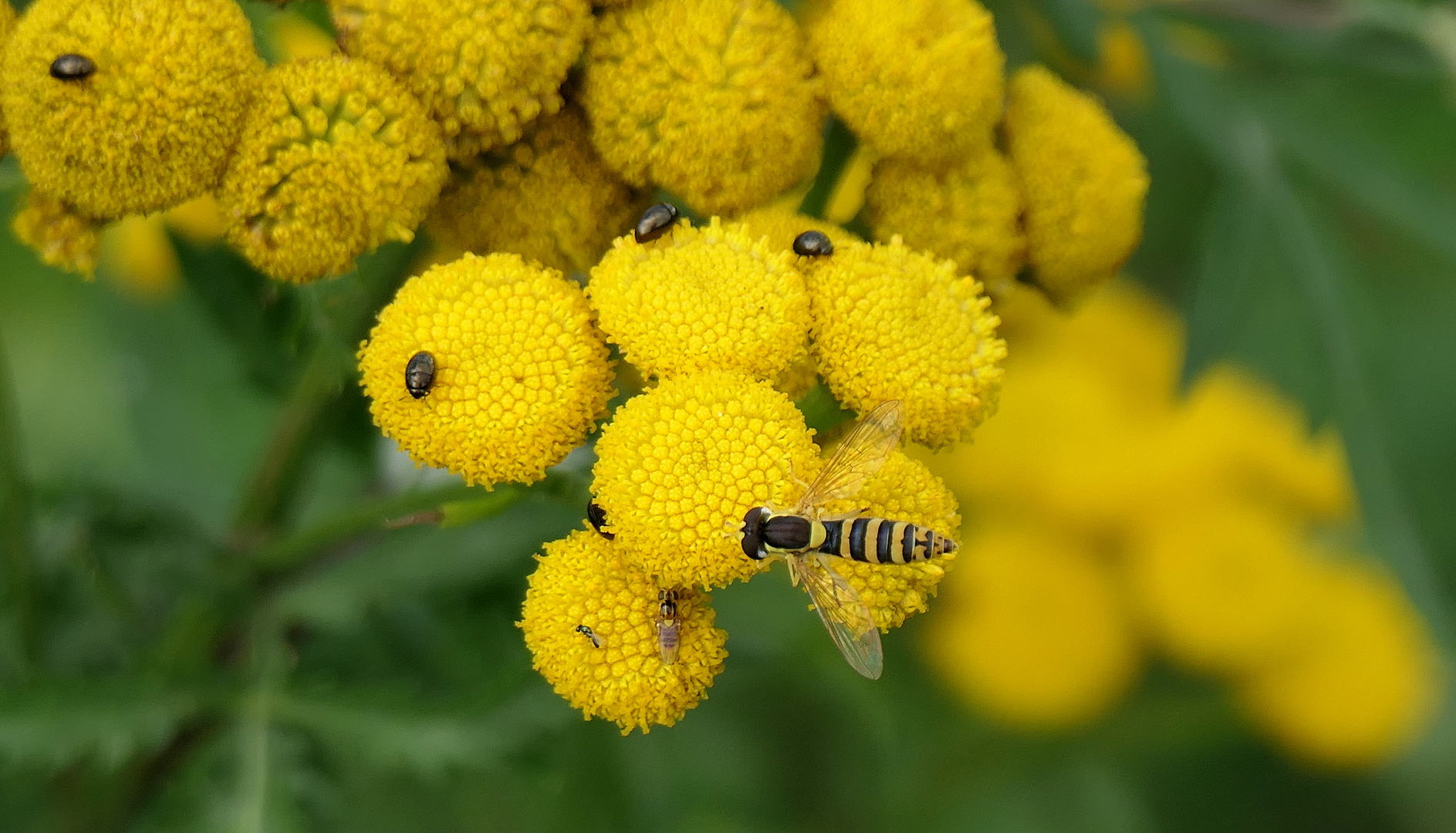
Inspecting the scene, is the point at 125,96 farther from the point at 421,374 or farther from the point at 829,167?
the point at 829,167

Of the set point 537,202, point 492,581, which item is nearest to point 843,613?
point 537,202

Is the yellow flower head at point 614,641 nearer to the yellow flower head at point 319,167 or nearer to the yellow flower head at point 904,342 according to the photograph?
the yellow flower head at point 904,342

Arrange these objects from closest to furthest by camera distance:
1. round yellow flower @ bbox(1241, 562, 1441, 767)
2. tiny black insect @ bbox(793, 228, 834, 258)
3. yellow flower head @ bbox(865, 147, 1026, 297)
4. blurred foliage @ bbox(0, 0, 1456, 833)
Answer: tiny black insect @ bbox(793, 228, 834, 258) < yellow flower head @ bbox(865, 147, 1026, 297) < blurred foliage @ bbox(0, 0, 1456, 833) < round yellow flower @ bbox(1241, 562, 1441, 767)

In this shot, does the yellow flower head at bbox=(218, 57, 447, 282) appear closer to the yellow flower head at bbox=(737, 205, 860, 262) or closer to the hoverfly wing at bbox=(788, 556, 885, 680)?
the yellow flower head at bbox=(737, 205, 860, 262)

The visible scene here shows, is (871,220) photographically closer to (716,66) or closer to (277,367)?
(716,66)

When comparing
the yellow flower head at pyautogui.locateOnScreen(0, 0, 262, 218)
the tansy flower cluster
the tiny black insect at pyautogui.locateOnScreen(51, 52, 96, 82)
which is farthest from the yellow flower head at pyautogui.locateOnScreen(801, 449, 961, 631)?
the tansy flower cluster

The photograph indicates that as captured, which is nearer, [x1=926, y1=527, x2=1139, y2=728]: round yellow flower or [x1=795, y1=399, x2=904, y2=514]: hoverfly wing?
[x1=795, y1=399, x2=904, y2=514]: hoverfly wing
